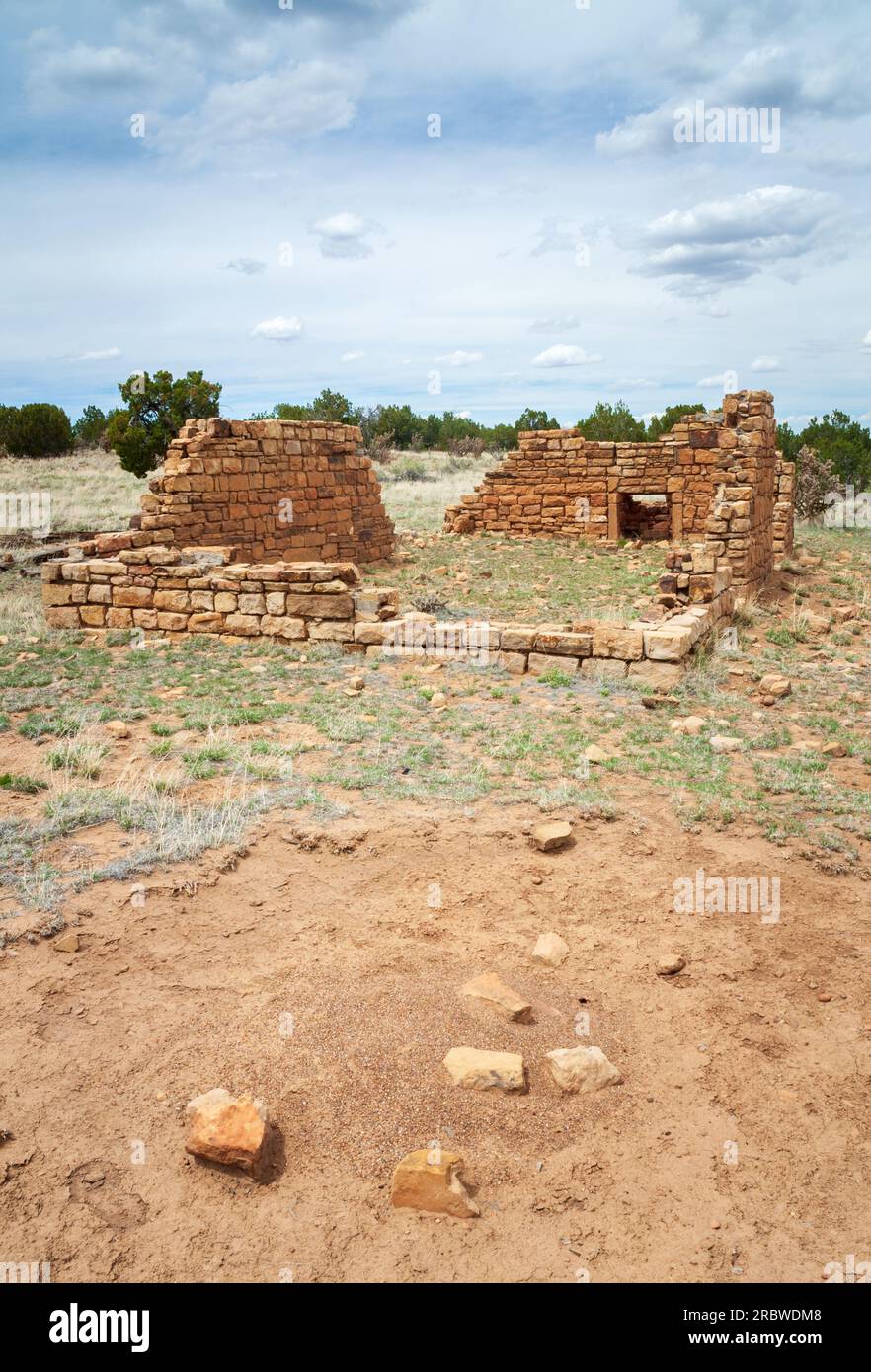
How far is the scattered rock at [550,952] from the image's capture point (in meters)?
4.28

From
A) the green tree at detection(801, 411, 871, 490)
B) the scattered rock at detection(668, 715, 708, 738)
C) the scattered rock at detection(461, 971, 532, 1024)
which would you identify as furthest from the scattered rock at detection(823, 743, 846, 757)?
the green tree at detection(801, 411, 871, 490)

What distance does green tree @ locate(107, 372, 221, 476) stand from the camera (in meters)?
28.8

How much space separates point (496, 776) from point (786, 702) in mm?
3246

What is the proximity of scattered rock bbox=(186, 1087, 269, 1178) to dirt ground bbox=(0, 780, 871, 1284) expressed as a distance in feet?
0.26

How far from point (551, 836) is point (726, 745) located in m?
2.24

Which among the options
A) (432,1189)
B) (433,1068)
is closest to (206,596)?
(433,1068)

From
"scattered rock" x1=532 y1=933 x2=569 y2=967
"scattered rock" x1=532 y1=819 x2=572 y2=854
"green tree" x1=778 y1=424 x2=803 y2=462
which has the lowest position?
"scattered rock" x1=532 y1=933 x2=569 y2=967

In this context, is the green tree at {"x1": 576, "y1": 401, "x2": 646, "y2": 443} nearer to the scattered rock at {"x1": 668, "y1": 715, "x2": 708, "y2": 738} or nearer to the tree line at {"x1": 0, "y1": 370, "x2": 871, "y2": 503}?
the tree line at {"x1": 0, "y1": 370, "x2": 871, "y2": 503}

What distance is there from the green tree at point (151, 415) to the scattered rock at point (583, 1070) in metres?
28.1

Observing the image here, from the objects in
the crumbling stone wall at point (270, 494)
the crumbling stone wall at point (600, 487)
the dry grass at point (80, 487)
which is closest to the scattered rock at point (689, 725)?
the crumbling stone wall at point (270, 494)

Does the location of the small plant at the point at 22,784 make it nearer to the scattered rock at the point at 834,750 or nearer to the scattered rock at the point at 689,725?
the scattered rock at the point at 689,725

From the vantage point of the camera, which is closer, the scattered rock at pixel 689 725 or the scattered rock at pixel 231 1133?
the scattered rock at pixel 231 1133

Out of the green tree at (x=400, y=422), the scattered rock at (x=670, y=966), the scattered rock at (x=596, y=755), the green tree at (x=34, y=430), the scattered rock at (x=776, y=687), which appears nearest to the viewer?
the scattered rock at (x=670, y=966)
